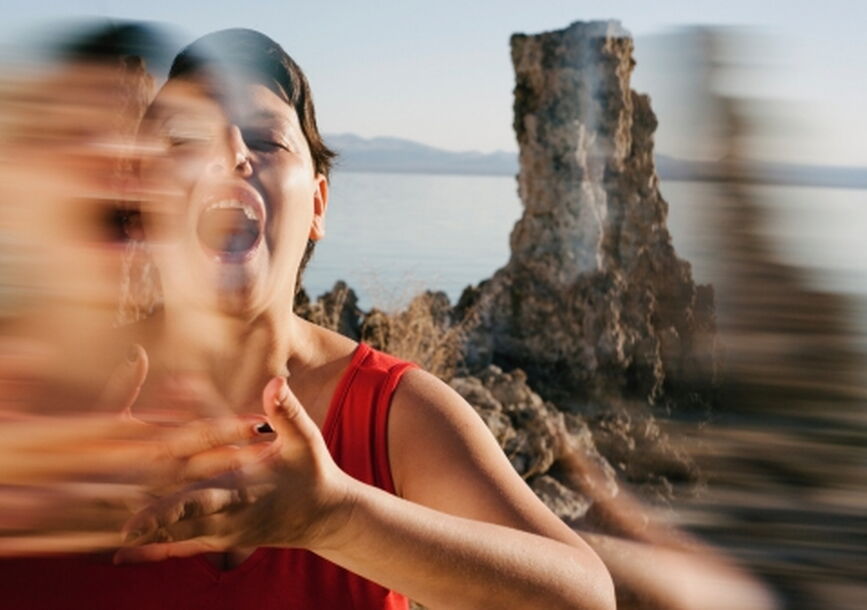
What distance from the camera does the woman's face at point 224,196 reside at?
1.14 meters

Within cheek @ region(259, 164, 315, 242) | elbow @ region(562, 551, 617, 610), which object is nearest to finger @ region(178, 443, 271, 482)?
elbow @ region(562, 551, 617, 610)

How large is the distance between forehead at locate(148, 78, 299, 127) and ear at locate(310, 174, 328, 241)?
13 cm

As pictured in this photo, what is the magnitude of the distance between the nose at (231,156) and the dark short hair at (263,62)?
0.42 ft

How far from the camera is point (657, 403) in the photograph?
0.78 meters

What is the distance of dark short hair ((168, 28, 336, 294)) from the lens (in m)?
1.31

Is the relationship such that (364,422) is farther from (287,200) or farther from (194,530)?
(194,530)

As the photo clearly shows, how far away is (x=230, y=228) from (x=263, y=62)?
0.28 m

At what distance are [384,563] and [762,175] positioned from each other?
470 millimetres

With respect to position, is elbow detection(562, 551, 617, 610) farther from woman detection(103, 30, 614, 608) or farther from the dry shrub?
the dry shrub

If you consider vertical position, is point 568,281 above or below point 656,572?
below

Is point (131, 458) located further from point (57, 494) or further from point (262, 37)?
point (262, 37)

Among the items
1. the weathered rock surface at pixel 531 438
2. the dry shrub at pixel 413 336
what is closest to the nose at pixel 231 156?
the weathered rock surface at pixel 531 438

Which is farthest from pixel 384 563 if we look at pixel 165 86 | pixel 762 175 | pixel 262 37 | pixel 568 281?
pixel 568 281

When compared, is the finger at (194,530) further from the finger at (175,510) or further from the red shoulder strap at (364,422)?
the red shoulder strap at (364,422)
